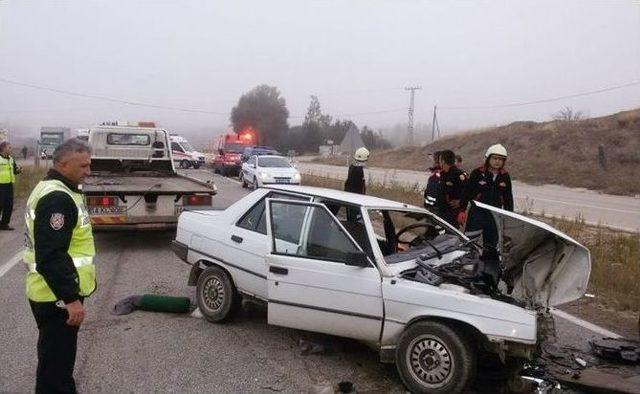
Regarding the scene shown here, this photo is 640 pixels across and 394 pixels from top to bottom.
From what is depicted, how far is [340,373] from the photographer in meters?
4.50

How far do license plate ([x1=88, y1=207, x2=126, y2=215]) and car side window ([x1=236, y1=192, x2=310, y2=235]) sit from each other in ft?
13.1

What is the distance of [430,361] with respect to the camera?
4.08m

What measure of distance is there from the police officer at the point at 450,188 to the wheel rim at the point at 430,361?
4272 mm

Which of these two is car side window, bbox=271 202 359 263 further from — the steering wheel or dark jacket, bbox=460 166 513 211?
dark jacket, bbox=460 166 513 211

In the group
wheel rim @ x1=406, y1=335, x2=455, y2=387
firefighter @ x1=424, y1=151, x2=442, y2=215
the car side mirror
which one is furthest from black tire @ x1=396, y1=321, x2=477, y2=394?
firefighter @ x1=424, y1=151, x2=442, y2=215

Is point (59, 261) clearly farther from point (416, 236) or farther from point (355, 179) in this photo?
point (355, 179)

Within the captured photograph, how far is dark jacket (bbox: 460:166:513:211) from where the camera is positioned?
6.95 metres

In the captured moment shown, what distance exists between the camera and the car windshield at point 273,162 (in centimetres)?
2266

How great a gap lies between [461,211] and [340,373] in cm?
400

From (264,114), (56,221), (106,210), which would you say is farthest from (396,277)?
(264,114)

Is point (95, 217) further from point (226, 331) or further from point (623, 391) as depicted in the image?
point (623, 391)

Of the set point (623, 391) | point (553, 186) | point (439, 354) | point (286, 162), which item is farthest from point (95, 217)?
point (553, 186)

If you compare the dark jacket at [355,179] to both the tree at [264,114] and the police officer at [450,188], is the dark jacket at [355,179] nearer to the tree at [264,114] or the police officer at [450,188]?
the police officer at [450,188]

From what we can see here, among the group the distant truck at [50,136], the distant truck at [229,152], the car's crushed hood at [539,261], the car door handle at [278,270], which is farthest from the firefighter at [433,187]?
the distant truck at [50,136]
